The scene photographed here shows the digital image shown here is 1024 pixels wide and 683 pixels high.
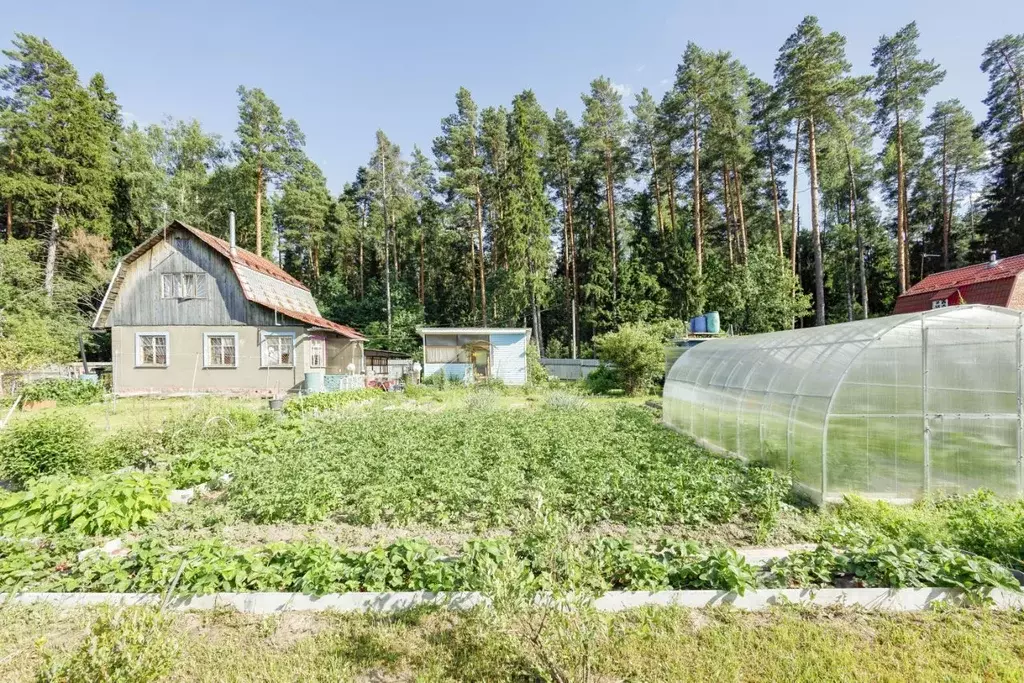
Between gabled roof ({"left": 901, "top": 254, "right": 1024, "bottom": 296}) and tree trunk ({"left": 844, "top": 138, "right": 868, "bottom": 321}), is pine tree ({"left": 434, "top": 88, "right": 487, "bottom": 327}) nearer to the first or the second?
gabled roof ({"left": 901, "top": 254, "right": 1024, "bottom": 296})

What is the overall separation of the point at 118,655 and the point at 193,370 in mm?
19799

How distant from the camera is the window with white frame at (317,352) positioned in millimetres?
19348

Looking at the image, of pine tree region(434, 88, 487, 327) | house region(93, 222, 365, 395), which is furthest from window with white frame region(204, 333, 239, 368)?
pine tree region(434, 88, 487, 327)

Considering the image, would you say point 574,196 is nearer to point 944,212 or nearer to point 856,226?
point 856,226

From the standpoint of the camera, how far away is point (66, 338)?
22.6m

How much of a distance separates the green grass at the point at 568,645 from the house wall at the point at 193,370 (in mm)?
16235

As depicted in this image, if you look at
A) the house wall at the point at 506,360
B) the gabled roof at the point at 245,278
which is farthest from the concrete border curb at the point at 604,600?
the house wall at the point at 506,360

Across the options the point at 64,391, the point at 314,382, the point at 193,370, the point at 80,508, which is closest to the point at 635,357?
the point at 314,382

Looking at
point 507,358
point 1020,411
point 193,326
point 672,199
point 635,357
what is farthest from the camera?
point 672,199

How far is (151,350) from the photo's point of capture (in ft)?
60.3

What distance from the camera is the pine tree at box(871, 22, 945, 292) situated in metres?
21.7

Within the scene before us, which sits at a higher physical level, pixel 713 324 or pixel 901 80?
pixel 901 80

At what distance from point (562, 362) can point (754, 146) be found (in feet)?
65.0

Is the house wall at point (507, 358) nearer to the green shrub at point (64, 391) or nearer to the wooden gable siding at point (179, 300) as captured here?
the wooden gable siding at point (179, 300)
